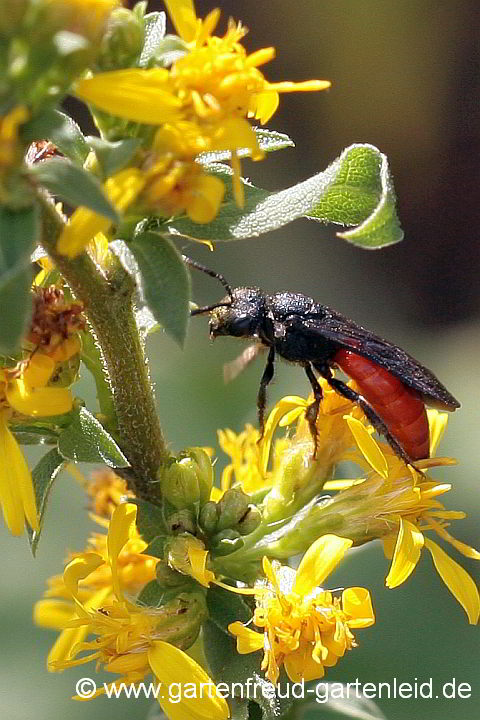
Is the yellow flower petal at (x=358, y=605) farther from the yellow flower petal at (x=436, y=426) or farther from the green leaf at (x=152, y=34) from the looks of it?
the green leaf at (x=152, y=34)

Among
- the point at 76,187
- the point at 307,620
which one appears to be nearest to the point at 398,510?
the point at 307,620

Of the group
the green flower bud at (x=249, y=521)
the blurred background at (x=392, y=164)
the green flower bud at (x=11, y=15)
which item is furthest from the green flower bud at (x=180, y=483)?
the blurred background at (x=392, y=164)

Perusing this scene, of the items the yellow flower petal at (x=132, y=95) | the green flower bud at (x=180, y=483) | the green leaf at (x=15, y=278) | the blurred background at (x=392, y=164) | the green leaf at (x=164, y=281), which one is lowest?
the blurred background at (x=392, y=164)

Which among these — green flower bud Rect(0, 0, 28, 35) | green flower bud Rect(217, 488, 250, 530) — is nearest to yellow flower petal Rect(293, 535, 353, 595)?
green flower bud Rect(217, 488, 250, 530)

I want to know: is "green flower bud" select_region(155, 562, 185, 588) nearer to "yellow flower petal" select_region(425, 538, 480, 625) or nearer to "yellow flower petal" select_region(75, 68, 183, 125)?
"yellow flower petal" select_region(425, 538, 480, 625)

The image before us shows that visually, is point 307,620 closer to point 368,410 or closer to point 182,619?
point 182,619
